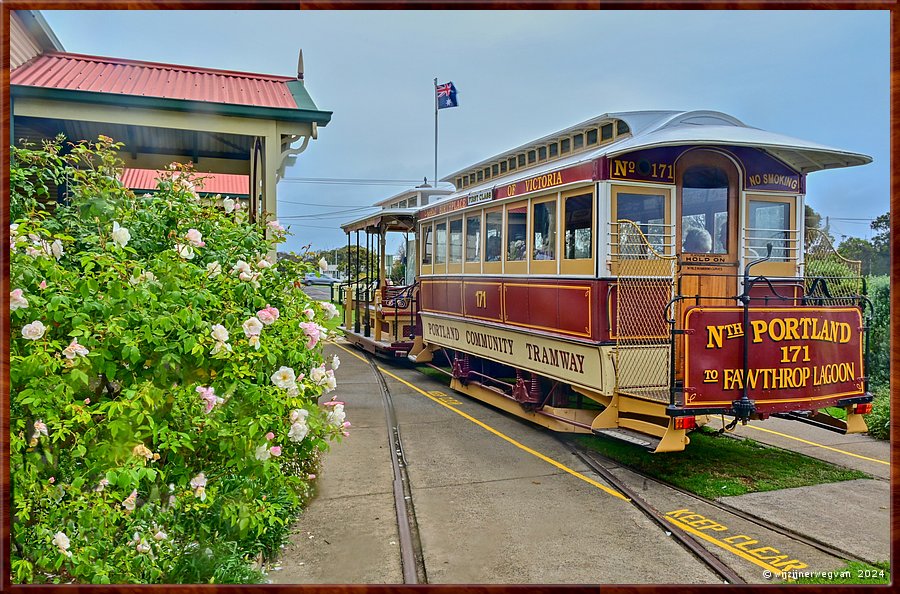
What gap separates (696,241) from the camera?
7.17 meters

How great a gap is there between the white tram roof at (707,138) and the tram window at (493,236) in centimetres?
140

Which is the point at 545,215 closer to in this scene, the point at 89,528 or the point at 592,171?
the point at 592,171

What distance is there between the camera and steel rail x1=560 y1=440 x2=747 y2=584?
4215 mm

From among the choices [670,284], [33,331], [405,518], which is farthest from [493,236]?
[33,331]

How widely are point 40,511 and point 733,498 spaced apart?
5.34 meters

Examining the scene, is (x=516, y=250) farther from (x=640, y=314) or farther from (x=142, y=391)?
(x=142, y=391)


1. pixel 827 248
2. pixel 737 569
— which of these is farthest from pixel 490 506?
pixel 827 248

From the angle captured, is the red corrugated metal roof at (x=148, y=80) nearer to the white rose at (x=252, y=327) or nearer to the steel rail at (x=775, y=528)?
the white rose at (x=252, y=327)

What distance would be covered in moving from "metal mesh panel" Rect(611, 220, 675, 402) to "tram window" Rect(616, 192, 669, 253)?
2 cm

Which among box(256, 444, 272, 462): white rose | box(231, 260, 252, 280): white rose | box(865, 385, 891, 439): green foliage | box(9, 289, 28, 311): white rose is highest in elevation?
box(231, 260, 252, 280): white rose

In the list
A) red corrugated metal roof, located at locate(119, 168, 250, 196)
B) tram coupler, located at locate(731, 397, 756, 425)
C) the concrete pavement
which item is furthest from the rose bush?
red corrugated metal roof, located at locate(119, 168, 250, 196)

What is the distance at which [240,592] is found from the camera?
2.33 meters

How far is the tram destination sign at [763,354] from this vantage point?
570cm

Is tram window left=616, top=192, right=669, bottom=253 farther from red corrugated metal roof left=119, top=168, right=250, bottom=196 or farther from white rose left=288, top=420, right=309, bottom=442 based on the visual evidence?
red corrugated metal roof left=119, top=168, right=250, bottom=196
